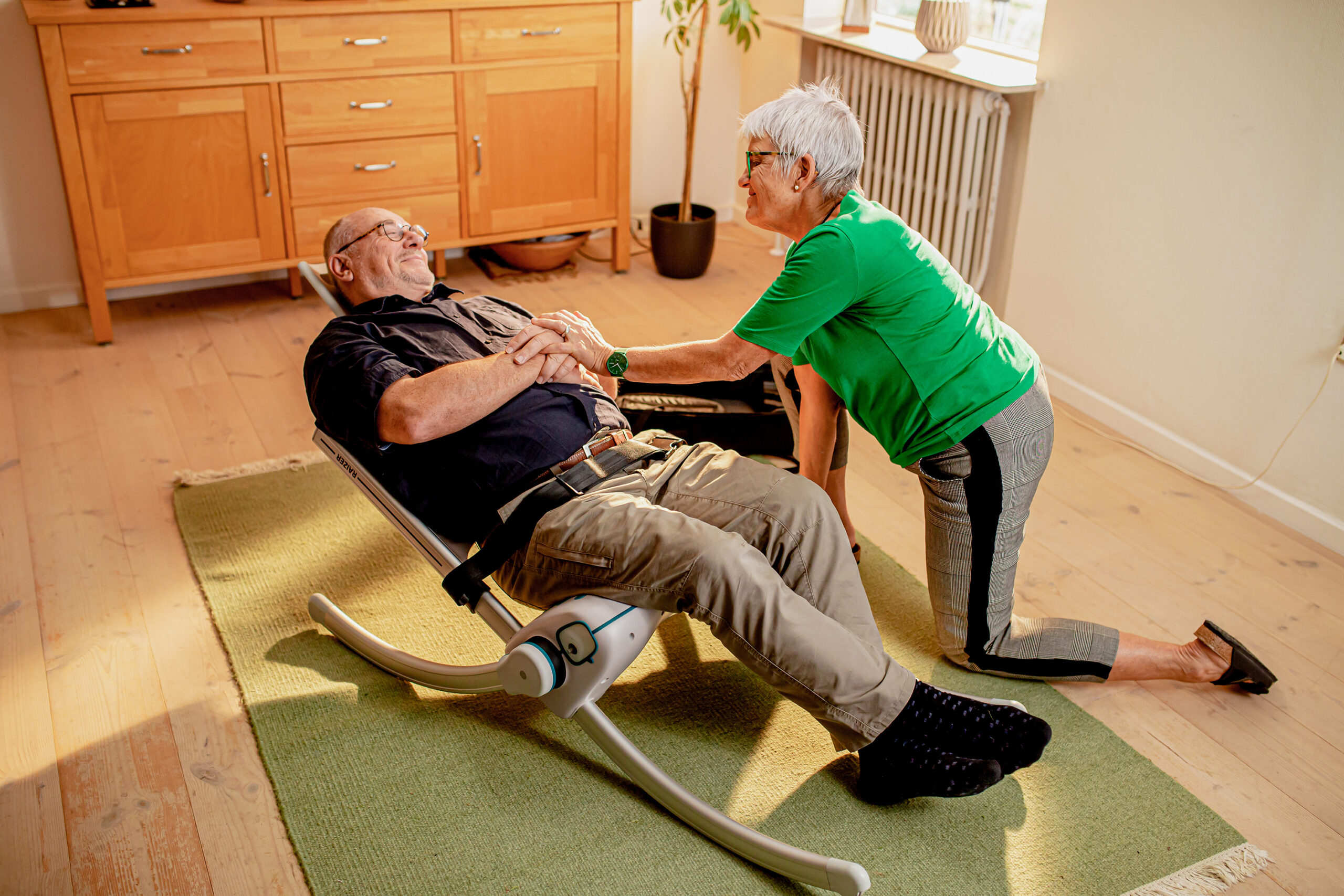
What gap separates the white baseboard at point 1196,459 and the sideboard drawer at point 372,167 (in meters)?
2.09

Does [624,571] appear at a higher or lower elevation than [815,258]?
lower

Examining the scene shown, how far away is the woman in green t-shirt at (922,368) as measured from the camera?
6.09 ft

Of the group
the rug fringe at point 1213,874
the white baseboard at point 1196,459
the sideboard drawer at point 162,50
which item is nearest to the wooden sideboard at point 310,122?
the sideboard drawer at point 162,50

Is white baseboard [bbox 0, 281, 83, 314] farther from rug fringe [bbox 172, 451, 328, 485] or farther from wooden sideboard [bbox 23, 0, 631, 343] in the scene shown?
rug fringe [bbox 172, 451, 328, 485]

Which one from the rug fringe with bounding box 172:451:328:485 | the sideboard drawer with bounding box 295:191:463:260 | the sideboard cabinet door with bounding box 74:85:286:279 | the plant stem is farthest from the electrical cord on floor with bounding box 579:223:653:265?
the rug fringe with bounding box 172:451:328:485

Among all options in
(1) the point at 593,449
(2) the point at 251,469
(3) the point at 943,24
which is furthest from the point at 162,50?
(3) the point at 943,24

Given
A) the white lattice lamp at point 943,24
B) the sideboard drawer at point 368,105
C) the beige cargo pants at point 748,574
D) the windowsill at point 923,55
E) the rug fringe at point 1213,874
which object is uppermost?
the white lattice lamp at point 943,24

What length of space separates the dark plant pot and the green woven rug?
7.05 feet

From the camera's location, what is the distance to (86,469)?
9.02 feet

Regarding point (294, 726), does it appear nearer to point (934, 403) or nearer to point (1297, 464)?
point (934, 403)

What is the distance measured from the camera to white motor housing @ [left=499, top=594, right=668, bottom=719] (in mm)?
1647

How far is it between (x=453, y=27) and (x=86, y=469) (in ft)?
5.91

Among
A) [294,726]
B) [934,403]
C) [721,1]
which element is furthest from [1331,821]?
[721,1]

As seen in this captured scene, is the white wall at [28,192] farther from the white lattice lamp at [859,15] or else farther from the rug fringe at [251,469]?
the white lattice lamp at [859,15]
